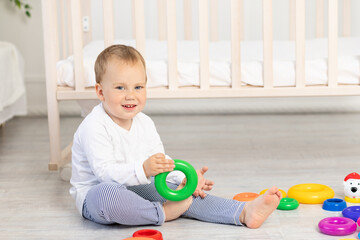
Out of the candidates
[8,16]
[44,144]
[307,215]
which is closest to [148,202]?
[307,215]

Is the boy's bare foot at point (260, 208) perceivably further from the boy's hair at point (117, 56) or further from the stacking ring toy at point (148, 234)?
the boy's hair at point (117, 56)

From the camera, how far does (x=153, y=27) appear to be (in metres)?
2.88

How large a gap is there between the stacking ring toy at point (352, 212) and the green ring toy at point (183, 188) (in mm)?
384

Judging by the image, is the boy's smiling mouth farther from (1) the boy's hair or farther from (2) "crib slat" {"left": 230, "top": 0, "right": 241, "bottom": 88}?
(2) "crib slat" {"left": 230, "top": 0, "right": 241, "bottom": 88}

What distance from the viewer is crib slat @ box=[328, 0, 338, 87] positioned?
1.67 m

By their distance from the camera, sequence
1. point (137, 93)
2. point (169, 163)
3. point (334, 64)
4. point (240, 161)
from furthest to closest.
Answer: point (240, 161) < point (334, 64) < point (137, 93) < point (169, 163)

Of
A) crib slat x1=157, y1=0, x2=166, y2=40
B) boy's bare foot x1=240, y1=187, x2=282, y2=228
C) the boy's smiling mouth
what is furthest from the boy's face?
crib slat x1=157, y1=0, x2=166, y2=40

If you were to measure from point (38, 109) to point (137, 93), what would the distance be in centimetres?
174

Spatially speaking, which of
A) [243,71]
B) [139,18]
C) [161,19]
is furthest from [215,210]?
[161,19]

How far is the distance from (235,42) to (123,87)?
0.48 m

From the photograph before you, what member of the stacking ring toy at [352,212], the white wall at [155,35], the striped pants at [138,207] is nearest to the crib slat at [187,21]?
the white wall at [155,35]

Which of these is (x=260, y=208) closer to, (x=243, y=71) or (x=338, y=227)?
(x=338, y=227)

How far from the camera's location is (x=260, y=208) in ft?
4.18

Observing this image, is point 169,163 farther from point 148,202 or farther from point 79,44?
point 79,44
